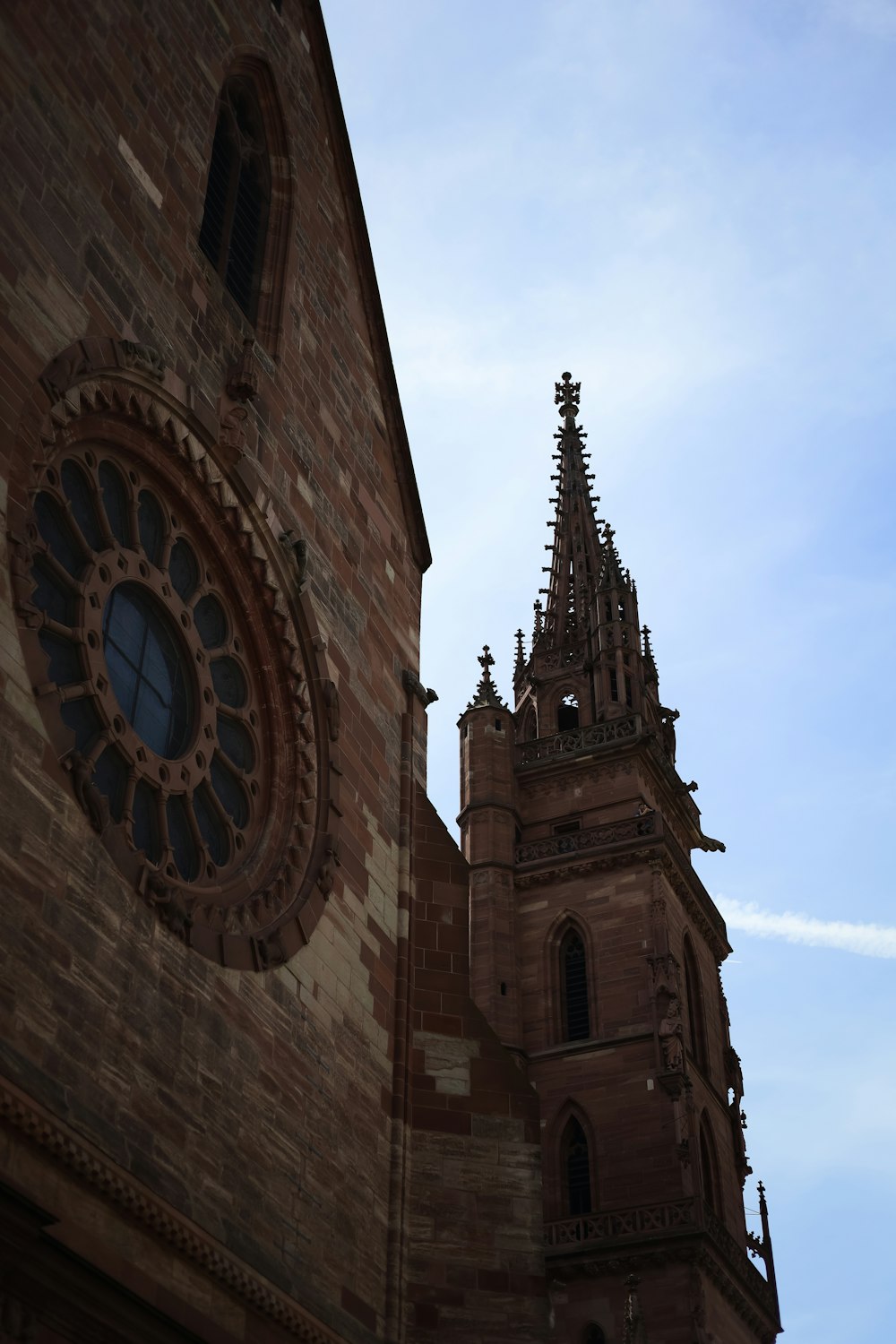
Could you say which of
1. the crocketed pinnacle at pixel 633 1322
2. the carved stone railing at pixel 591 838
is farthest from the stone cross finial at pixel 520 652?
the crocketed pinnacle at pixel 633 1322

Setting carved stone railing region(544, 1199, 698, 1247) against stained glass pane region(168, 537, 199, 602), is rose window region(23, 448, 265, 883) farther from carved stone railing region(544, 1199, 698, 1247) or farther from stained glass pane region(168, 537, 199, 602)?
carved stone railing region(544, 1199, 698, 1247)

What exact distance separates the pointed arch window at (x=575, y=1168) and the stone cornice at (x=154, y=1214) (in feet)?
82.6

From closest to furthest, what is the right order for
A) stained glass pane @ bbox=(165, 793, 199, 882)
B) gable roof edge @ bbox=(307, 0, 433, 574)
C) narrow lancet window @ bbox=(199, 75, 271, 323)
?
stained glass pane @ bbox=(165, 793, 199, 882) < narrow lancet window @ bbox=(199, 75, 271, 323) < gable roof edge @ bbox=(307, 0, 433, 574)

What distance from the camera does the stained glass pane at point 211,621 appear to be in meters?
11.0

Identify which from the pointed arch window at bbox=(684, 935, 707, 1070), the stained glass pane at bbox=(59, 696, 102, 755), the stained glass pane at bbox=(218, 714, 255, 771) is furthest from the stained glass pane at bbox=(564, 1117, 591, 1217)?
the stained glass pane at bbox=(59, 696, 102, 755)

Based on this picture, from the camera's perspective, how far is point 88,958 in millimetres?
8086

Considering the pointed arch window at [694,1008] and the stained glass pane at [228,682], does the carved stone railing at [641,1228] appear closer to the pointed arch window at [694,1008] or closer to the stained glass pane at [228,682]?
the pointed arch window at [694,1008]

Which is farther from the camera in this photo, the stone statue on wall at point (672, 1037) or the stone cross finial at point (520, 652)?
the stone cross finial at point (520, 652)

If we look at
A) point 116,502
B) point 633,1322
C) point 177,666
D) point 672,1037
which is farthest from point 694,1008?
point 116,502

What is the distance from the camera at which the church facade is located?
26.0 feet

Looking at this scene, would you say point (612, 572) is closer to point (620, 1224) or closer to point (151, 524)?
point (620, 1224)

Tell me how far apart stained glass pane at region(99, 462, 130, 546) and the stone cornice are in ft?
12.7

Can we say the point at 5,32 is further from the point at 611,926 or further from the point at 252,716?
the point at 611,926

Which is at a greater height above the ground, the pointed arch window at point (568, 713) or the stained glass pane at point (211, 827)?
the pointed arch window at point (568, 713)
